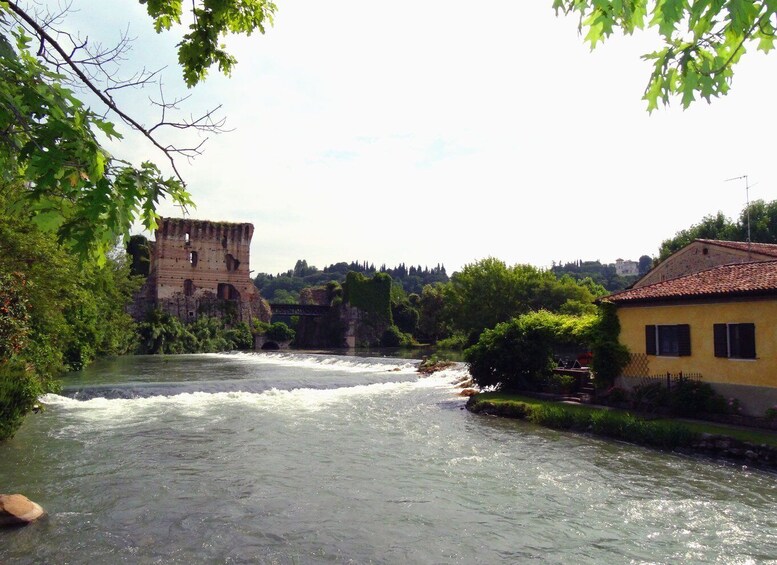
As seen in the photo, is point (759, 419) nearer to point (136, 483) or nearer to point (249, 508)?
point (249, 508)

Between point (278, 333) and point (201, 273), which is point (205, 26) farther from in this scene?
point (201, 273)

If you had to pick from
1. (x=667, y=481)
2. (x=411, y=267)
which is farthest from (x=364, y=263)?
(x=667, y=481)

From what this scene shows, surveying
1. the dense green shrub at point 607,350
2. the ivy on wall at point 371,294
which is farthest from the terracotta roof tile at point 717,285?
the ivy on wall at point 371,294

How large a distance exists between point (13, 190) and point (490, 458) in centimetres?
1513

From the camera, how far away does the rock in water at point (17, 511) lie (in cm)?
721

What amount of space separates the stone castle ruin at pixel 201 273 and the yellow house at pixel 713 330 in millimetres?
51522

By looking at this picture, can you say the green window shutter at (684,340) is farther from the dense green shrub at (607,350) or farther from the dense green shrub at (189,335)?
the dense green shrub at (189,335)

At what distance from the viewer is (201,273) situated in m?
63.5

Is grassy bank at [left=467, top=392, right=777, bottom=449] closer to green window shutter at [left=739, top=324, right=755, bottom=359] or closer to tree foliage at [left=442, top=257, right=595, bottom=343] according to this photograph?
green window shutter at [left=739, top=324, right=755, bottom=359]

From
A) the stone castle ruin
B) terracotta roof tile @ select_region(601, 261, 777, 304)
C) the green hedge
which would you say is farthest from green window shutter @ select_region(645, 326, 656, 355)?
the stone castle ruin

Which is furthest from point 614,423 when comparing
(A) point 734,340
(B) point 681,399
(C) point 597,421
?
(A) point 734,340

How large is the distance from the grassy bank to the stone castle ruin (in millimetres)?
48736

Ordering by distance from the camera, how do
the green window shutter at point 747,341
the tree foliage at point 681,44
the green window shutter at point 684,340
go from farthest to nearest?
1. the green window shutter at point 684,340
2. the green window shutter at point 747,341
3. the tree foliage at point 681,44

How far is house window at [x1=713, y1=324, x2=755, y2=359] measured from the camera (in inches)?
525
